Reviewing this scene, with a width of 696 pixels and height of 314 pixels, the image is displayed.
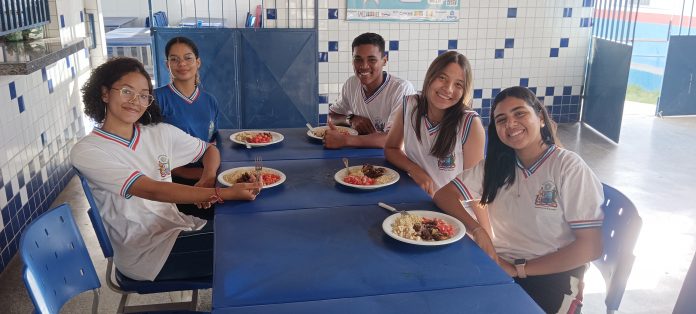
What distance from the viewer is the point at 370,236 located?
1.82 meters

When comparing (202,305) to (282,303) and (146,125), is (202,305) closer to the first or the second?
(146,125)

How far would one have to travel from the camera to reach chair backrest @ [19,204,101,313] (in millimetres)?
1533

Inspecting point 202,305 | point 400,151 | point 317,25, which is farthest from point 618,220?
point 317,25

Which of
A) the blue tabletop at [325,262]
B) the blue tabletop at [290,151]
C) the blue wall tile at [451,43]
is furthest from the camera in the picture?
the blue wall tile at [451,43]

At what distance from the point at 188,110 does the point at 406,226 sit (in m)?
1.69

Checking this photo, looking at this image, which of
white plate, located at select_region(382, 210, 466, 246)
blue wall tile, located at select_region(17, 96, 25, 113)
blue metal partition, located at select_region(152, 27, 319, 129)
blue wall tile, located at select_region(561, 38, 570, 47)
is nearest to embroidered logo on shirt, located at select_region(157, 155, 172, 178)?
white plate, located at select_region(382, 210, 466, 246)

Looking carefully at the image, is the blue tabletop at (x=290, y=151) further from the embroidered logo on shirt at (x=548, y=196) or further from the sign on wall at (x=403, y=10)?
the sign on wall at (x=403, y=10)

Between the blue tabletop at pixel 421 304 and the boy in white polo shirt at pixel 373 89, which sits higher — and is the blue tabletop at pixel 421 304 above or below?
below

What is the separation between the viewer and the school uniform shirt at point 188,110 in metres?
3.02

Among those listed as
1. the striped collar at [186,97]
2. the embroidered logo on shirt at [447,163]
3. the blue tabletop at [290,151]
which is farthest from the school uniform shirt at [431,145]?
the striped collar at [186,97]

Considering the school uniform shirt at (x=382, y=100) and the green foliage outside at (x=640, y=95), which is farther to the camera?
the green foliage outside at (x=640, y=95)

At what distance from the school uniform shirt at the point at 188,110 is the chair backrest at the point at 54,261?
1.22 m

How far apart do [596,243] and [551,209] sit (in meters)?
0.18

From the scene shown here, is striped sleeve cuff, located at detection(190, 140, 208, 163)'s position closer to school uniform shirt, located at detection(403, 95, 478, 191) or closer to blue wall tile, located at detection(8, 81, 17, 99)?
school uniform shirt, located at detection(403, 95, 478, 191)
